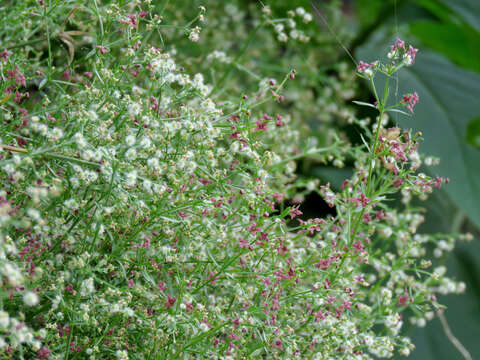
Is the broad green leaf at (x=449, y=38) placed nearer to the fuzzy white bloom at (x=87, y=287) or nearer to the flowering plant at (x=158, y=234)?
the flowering plant at (x=158, y=234)

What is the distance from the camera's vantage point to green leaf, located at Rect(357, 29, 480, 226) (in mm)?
978

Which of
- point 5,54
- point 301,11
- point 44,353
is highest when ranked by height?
point 301,11

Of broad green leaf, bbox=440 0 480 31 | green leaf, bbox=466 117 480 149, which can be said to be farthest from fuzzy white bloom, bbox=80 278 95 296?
broad green leaf, bbox=440 0 480 31

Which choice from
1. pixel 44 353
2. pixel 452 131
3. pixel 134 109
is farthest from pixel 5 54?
pixel 452 131

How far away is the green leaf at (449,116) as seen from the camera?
0.98 m

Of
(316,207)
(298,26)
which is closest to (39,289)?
(298,26)

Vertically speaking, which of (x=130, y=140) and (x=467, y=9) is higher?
(x=467, y=9)

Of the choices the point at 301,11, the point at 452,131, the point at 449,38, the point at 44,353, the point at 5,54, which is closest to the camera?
the point at 44,353

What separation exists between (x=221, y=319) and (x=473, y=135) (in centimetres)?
87

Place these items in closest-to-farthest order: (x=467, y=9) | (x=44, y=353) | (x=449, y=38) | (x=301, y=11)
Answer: (x=44, y=353) < (x=301, y=11) < (x=467, y=9) < (x=449, y=38)

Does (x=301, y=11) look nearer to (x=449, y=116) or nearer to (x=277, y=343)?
(x=277, y=343)

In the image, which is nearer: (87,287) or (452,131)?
(87,287)

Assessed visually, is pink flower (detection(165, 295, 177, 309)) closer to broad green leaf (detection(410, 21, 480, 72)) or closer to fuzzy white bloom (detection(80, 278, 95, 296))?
fuzzy white bloom (detection(80, 278, 95, 296))

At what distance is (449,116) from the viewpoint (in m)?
1.14
